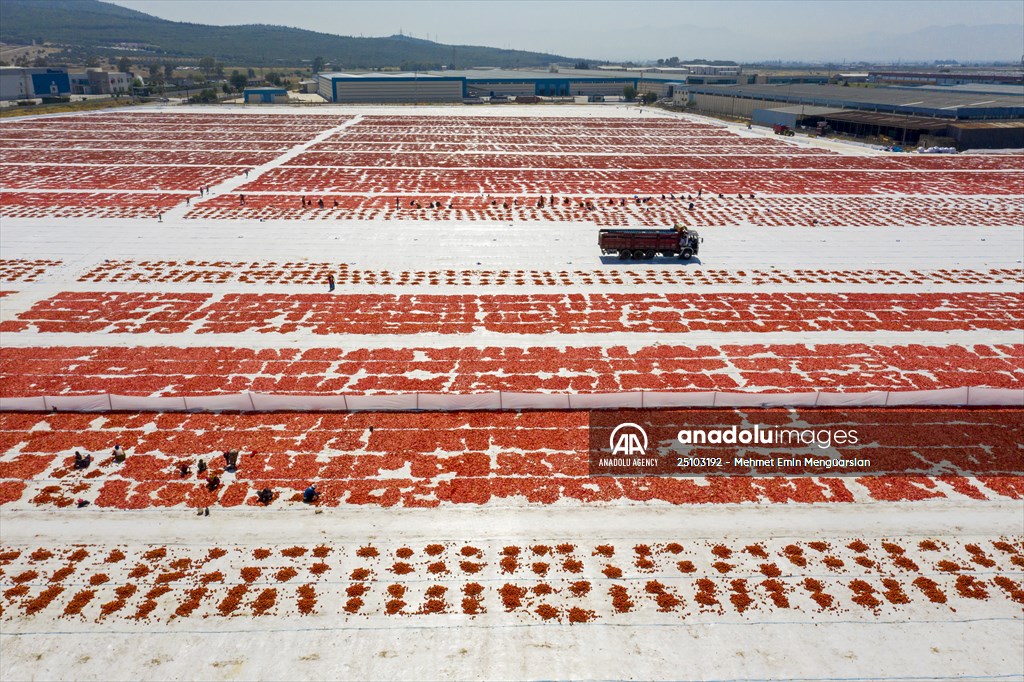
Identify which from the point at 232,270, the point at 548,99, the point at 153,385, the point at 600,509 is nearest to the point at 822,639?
the point at 600,509

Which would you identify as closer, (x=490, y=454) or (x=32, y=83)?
(x=490, y=454)

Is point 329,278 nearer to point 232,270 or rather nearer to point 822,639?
point 232,270

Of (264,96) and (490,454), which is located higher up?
(264,96)

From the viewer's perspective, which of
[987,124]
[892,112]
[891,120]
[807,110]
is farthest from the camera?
[807,110]

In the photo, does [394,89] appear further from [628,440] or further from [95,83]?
[628,440]

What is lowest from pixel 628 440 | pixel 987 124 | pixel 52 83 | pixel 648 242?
pixel 628 440

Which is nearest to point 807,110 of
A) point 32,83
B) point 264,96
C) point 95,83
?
point 264,96
